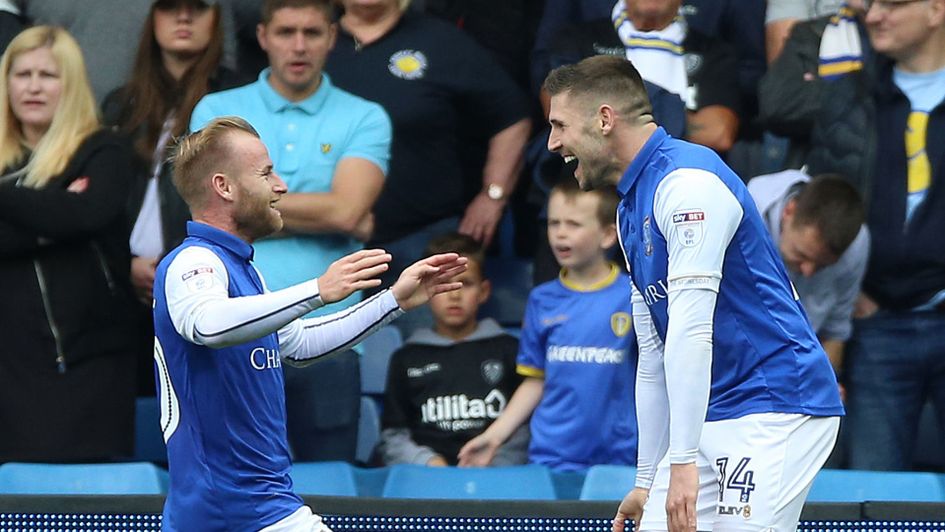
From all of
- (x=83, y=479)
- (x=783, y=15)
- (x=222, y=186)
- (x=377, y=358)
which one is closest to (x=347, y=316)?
(x=222, y=186)

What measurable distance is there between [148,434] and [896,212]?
3458mm

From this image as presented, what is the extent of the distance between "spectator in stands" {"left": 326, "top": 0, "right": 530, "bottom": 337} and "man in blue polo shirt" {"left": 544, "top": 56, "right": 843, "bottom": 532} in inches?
113

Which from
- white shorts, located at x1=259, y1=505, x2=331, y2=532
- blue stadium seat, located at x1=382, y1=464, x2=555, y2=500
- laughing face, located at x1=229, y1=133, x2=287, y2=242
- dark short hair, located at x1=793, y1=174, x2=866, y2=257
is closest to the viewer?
white shorts, located at x1=259, y1=505, x2=331, y2=532

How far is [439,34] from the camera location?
789 centimetres

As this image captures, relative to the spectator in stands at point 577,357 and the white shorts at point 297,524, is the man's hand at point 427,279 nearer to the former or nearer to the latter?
the white shorts at point 297,524

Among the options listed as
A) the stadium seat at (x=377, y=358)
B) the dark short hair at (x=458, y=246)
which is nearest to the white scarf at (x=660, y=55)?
the dark short hair at (x=458, y=246)

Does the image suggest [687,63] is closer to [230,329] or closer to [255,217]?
[255,217]

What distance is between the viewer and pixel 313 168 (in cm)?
696

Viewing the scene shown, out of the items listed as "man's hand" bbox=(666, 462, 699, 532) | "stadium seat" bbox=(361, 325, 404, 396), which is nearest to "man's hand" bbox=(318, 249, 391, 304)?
"man's hand" bbox=(666, 462, 699, 532)

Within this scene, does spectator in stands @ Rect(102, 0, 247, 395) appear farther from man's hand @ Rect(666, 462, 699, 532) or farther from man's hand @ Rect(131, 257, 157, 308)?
man's hand @ Rect(666, 462, 699, 532)

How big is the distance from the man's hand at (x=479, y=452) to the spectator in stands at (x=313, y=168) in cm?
48

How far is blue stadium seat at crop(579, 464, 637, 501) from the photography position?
6.38m

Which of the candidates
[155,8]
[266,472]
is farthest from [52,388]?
[266,472]

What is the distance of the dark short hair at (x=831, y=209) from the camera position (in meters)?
6.91
